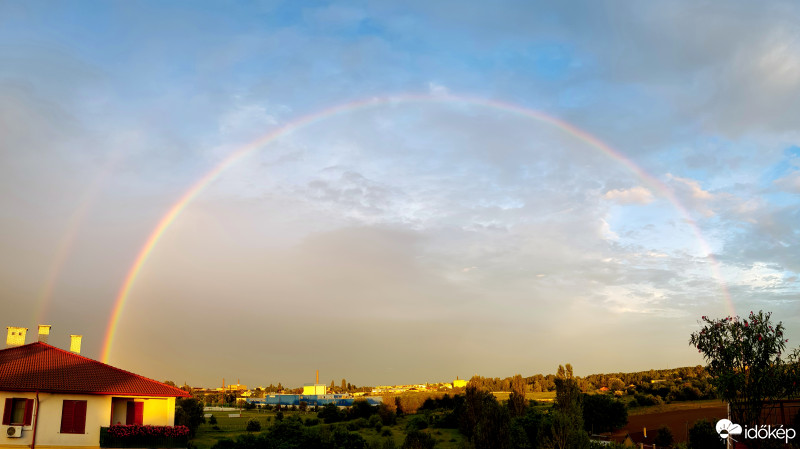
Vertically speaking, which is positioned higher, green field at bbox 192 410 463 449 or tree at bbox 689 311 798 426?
tree at bbox 689 311 798 426

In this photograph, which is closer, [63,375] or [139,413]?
[63,375]

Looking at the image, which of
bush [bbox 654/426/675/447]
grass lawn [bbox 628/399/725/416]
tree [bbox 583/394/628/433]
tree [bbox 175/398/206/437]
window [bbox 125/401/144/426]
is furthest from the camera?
grass lawn [bbox 628/399/725/416]

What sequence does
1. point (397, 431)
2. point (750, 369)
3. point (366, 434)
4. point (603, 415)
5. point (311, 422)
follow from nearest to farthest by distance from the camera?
point (750, 369)
point (603, 415)
point (366, 434)
point (397, 431)
point (311, 422)

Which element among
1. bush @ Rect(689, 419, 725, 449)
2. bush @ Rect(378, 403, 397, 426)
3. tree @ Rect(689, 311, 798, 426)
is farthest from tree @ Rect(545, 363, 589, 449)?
bush @ Rect(378, 403, 397, 426)

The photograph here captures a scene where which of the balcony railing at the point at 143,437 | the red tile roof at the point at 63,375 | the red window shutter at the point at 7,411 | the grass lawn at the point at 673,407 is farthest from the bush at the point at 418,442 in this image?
the grass lawn at the point at 673,407

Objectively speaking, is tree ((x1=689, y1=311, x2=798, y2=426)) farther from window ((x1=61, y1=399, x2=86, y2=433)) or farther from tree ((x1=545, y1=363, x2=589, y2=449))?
window ((x1=61, y1=399, x2=86, y2=433))

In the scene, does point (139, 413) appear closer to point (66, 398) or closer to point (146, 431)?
point (146, 431)

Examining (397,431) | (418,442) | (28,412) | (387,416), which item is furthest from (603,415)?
(28,412)
